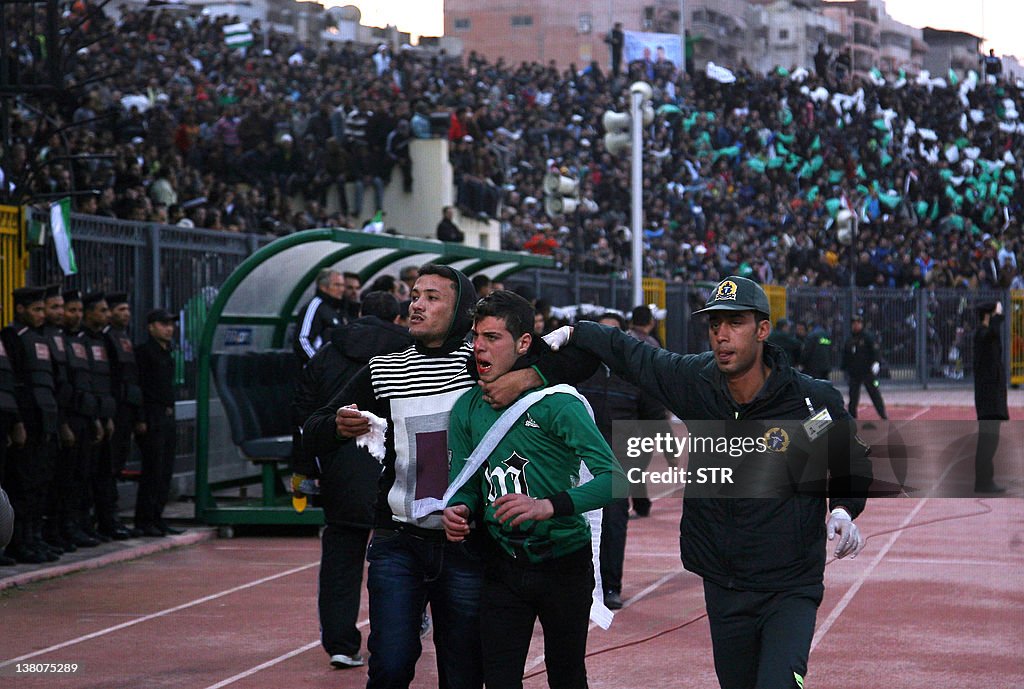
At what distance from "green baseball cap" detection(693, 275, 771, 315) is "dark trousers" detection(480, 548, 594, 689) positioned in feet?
2.98

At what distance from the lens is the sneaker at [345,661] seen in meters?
7.75

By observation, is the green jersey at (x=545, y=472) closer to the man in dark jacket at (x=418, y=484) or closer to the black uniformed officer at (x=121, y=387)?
the man in dark jacket at (x=418, y=484)

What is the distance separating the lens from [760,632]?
4977mm

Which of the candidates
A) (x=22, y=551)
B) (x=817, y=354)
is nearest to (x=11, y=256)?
(x=22, y=551)

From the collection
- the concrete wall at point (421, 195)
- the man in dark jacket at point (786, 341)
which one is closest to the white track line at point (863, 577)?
the man in dark jacket at point (786, 341)

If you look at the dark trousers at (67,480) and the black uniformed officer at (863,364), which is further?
the black uniformed officer at (863,364)

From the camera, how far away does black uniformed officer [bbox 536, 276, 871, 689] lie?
4.94m

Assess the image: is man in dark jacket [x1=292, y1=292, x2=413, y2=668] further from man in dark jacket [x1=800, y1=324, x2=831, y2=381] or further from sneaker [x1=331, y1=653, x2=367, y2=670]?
man in dark jacket [x1=800, y1=324, x2=831, y2=381]

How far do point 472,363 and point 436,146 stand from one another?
21230 mm

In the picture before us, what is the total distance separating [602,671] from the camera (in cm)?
784

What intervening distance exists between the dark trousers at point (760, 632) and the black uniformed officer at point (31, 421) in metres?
7.07

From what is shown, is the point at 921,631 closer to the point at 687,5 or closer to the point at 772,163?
the point at 772,163


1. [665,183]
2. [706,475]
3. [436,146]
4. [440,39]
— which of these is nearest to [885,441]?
[706,475]

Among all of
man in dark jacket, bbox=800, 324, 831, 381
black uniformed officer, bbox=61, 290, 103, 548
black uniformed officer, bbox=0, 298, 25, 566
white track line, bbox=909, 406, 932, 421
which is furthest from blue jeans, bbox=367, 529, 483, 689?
white track line, bbox=909, 406, 932, 421
